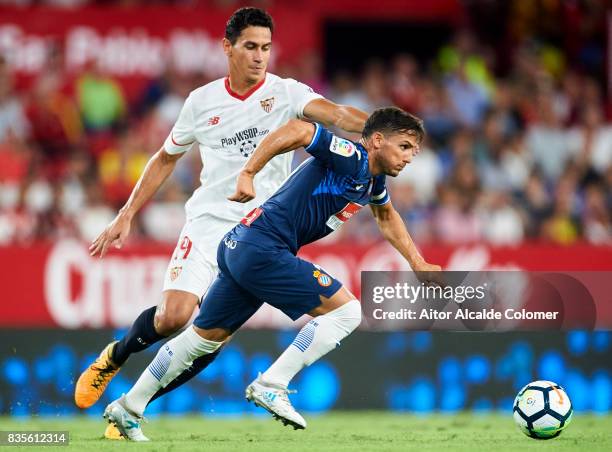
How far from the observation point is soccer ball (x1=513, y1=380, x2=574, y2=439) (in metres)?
7.07

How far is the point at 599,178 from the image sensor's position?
1386 centimetres

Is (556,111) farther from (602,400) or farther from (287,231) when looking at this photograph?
(287,231)

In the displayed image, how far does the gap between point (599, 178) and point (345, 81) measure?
3.13 metres

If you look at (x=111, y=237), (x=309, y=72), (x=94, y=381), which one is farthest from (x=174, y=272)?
(x=309, y=72)

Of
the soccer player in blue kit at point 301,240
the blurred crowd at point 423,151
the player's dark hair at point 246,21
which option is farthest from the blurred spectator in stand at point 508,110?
the soccer player in blue kit at point 301,240

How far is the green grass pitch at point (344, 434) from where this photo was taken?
265 inches

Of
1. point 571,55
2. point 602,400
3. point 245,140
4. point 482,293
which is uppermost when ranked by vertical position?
point 571,55

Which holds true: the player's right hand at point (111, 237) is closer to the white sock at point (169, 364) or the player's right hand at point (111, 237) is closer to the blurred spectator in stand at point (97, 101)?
the white sock at point (169, 364)

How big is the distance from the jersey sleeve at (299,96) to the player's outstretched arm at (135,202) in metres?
0.80

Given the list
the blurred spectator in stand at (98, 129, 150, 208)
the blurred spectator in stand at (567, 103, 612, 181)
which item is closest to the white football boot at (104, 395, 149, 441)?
the blurred spectator in stand at (98, 129, 150, 208)

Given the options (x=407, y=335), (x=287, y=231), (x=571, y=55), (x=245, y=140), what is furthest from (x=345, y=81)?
(x=287, y=231)

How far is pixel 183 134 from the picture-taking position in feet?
25.3

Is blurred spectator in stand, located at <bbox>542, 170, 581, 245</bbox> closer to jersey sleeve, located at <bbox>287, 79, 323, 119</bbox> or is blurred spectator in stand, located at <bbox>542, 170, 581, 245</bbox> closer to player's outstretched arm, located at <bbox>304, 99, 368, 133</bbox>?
jersey sleeve, located at <bbox>287, 79, 323, 119</bbox>

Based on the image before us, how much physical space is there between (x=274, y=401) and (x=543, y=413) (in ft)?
5.39
